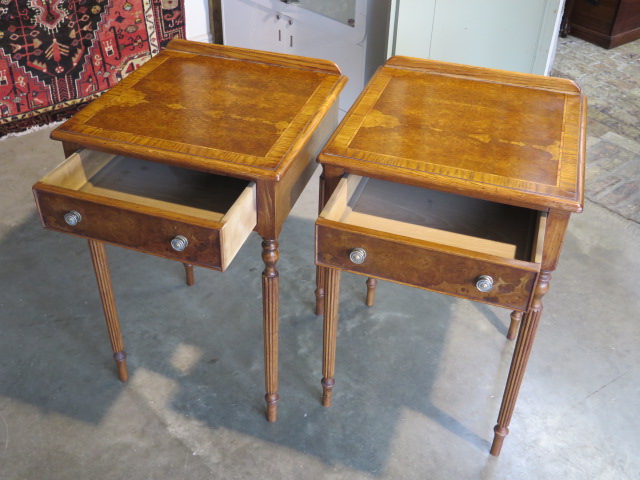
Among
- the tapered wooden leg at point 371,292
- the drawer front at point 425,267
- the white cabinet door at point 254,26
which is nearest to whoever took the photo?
the drawer front at point 425,267

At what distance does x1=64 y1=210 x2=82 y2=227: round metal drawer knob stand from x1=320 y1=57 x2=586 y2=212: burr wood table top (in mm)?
521

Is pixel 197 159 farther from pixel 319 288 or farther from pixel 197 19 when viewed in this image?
pixel 197 19

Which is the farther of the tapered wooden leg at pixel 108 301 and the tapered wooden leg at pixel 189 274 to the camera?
the tapered wooden leg at pixel 189 274

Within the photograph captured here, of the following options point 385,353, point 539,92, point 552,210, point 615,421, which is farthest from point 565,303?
point 552,210

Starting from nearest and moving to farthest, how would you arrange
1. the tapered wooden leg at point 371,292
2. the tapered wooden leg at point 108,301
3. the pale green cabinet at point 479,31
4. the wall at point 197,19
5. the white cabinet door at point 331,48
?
1. the tapered wooden leg at point 108,301
2. the tapered wooden leg at point 371,292
3. the pale green cabinet at point 479,31
4. the white cabinet door at point 331,48
5. the wall at point 197,19

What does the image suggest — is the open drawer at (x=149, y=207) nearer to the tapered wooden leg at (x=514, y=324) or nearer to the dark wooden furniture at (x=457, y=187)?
the dark wooden furniture at (x=457, y=187)

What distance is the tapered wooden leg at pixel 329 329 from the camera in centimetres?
152

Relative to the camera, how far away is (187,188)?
164 cm

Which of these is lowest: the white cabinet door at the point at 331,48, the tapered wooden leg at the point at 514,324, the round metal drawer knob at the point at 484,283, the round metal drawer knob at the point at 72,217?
the tapered wooden leg at the point at 514,324

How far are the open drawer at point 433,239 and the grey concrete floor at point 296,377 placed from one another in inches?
21.9

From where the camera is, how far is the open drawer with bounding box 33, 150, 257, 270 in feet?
4.46

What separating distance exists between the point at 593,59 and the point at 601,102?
0.68 metres

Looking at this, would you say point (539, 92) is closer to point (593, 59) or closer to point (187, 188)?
point (187, 188)

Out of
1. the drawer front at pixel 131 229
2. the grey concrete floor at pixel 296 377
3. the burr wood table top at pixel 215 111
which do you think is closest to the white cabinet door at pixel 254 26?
the grey concrete floor at pixel 296 377
